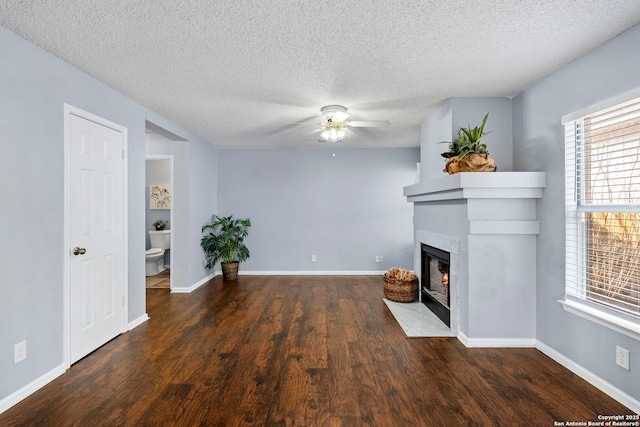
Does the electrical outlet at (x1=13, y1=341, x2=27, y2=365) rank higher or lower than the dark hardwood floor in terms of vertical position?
higher

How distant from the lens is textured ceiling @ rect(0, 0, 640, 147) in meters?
1.88

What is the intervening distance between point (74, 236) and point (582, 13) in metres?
3.94

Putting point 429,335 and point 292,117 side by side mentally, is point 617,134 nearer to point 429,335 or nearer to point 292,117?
point 429,335

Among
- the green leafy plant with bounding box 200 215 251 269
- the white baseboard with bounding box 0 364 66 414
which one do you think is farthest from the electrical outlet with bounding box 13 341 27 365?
the green leafy plant with bounding box 200 215 251 269

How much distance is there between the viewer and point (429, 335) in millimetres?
3131

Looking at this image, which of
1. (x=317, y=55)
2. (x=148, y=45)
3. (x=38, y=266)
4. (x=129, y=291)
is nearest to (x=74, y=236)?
(x=38, y=266)

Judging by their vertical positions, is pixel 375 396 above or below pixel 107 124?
below

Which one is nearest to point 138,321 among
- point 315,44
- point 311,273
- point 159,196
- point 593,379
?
point 311,273

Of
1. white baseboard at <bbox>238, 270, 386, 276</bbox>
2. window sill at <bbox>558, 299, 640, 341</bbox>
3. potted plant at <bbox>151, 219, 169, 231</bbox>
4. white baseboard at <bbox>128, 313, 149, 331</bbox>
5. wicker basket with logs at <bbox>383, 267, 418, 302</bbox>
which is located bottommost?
white baseboard at <bbox>128, 313, 149, 331</bbox>

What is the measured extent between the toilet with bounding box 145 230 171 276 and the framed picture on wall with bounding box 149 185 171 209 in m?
0.57

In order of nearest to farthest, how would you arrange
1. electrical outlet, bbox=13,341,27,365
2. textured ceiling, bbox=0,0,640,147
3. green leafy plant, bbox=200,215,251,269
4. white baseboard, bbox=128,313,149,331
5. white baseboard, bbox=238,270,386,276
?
textured ceiling, bbox=0,0,640,147
electrical outlet, bbox=13,341,27,365
white baseboard, bbox=128,313,149,331
green leafy plant, bbox=200,215,251,269
white baseboard, bbox=238,270,386,276

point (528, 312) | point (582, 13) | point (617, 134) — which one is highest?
point (582, 13)

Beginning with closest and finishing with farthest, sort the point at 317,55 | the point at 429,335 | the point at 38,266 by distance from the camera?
the point at 38,266, the point at 317,55, the point at 429,335

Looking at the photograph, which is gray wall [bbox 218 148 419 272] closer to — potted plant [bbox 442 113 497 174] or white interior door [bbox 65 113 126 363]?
white interior door [bbox 65 113 126 363]
